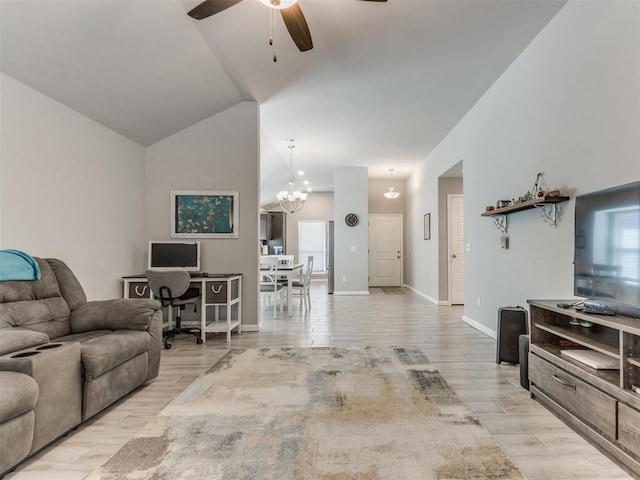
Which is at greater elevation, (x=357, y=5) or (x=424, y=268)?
(x=357, y=5)

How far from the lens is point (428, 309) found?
6.21m

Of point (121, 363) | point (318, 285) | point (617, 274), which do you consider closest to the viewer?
point (617, 274)

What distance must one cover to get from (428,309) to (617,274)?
14.4 ft

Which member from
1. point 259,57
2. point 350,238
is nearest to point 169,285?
point 259,57

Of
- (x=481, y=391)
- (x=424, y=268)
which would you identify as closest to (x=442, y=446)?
(x=481, y=391)

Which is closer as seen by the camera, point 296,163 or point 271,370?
point 271,370

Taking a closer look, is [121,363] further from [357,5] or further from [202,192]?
[357,5]

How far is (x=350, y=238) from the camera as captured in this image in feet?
26.9

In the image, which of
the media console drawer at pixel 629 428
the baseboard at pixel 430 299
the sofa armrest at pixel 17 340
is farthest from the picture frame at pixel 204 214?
the baseboard at pixel 430 299

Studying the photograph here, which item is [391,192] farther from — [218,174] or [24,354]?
[24,354]

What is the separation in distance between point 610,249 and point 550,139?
1.40 m

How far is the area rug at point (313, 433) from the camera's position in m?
1.35

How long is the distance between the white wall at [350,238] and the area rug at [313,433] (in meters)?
5.69

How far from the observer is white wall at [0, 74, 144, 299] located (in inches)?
107
